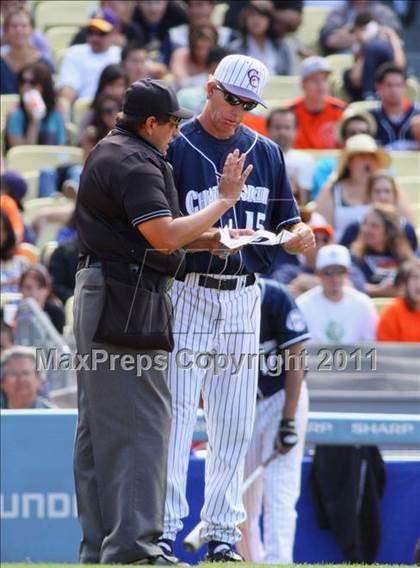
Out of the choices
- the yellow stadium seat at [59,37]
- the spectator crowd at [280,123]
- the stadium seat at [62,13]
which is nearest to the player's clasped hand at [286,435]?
the spectator crowd at [280,123]

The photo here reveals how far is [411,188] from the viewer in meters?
13.5

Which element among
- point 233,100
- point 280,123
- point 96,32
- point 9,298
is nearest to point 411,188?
point 280,123

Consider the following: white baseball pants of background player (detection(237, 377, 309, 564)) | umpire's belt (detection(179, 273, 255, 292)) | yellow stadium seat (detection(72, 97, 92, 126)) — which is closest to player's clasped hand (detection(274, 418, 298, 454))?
white baseball pants of background player (detection(237, 377, 309, 564))

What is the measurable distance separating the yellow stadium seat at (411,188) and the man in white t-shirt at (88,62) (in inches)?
127

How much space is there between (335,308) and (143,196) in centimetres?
530

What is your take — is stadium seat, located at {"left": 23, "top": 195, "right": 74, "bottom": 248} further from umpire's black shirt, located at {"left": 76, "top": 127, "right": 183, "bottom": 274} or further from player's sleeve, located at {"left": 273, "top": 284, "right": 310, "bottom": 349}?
umpire's black shirt, located at {"left": 76, "top": 127, "right": 183, "bottom": 274}

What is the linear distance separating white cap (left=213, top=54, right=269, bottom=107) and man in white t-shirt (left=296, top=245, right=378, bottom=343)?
449cm

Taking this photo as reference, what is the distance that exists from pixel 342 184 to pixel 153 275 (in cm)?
687

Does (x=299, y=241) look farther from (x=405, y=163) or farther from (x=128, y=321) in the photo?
(x=405, y=163)

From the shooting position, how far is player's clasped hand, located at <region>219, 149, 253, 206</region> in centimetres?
585

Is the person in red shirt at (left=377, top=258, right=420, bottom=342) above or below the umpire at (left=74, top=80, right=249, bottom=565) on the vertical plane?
below

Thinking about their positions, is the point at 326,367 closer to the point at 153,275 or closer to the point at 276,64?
the point at 153,275

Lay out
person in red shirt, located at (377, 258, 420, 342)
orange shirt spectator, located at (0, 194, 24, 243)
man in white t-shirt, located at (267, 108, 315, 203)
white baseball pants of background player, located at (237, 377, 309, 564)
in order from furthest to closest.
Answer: man in white t-shirt, located at (267, 108, 315, 203), orange shirt spectator, located at (0, 194, 24, 243), person in red shirt, located at (377, 258, 420, 342), white baseball pants of background player, located at (237, 377, 309, 564)

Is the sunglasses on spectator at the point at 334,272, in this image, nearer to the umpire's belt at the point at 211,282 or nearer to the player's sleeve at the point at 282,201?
the player's sleeve at the point at 282,201
